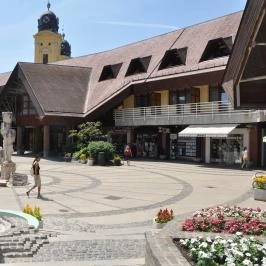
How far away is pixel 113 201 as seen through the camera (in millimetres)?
18203

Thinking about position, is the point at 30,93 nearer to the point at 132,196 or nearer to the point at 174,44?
the point at 174,44

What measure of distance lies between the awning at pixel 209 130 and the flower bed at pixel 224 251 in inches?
983

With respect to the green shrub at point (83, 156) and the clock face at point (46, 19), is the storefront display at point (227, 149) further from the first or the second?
the clock face at point (46, 19)

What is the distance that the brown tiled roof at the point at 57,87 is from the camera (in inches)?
1639

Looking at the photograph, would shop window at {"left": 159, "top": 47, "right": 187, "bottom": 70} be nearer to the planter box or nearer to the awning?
the awning

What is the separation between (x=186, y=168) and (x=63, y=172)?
8.40 metres

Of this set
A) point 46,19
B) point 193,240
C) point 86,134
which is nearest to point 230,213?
point 193,240

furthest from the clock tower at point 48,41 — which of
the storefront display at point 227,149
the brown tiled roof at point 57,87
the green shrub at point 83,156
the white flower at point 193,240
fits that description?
the white flower at point 193,240

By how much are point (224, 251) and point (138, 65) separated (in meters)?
37.9

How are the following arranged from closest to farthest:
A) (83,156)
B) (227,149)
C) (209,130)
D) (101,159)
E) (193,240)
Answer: (193,240) → (209,130) → (101,159) → (227,149) → (83,156)

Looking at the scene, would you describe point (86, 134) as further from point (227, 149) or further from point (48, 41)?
point (48, 41)

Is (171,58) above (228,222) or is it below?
above

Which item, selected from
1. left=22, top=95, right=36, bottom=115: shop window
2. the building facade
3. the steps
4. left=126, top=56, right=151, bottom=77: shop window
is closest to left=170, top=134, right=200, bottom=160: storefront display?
the building facade

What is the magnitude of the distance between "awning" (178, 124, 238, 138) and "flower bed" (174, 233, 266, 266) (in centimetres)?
2496
